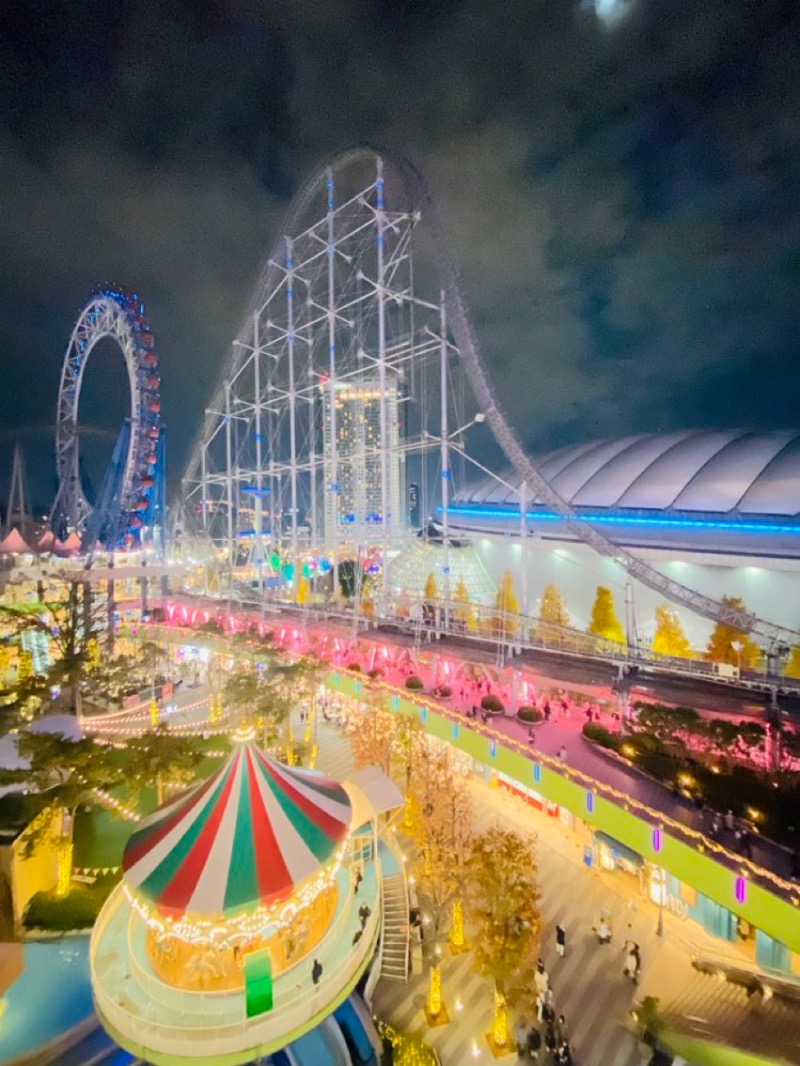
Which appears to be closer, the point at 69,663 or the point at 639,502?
the point at 69,663

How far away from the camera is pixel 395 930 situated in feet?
A: 30.8

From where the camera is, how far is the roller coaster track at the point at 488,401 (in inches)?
561

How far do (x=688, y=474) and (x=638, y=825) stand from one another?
19264 mm

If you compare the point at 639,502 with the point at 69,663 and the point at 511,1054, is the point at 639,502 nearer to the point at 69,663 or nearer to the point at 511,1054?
the point at 511,1054

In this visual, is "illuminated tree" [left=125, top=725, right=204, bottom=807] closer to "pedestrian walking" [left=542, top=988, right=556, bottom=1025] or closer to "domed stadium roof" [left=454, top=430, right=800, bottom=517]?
"pedestrian walking" [left=542, top=988, right=556, bottom=1025]

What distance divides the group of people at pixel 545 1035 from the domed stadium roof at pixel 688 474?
1871 centimetres

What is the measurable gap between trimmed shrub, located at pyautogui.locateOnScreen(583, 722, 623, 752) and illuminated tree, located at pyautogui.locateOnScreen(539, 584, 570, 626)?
9706 millimetres

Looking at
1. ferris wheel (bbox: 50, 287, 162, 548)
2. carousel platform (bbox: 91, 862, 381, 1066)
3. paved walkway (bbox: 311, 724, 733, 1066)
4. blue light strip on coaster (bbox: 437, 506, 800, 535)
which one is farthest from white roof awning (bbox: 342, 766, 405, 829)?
ferris wheel (bbox: 50, 287, 162, 548)

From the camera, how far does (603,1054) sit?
7.96 meters

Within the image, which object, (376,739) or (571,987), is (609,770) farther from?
(376,739)

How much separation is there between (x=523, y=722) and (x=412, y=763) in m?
3.29

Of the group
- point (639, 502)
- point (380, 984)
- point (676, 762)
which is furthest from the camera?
point (639, 502)

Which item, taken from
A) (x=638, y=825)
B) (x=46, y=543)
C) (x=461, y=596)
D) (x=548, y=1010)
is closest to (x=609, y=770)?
(x=638, y=825)

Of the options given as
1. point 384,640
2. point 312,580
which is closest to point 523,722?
point 384,640
